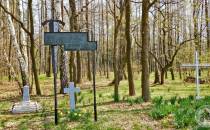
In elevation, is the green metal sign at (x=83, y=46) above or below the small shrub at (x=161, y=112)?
above

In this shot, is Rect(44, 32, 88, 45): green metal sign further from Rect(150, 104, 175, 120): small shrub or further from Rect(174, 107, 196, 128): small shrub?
Rect(174, 107, 196, 128): small shrub

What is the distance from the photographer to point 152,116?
10602mm

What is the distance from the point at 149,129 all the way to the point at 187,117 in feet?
3.38

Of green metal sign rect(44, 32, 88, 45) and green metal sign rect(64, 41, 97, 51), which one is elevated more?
green metal sign rect(44, 32, 88, 45)

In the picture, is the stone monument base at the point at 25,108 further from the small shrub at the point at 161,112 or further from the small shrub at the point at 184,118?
the small shrub at the point at 184,118

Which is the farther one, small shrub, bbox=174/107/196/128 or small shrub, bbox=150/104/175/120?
small shrub, bbox=150/104/175/120

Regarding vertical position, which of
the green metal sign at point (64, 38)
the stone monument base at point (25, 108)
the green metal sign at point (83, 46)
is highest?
the green metal sign at point (64, 38)

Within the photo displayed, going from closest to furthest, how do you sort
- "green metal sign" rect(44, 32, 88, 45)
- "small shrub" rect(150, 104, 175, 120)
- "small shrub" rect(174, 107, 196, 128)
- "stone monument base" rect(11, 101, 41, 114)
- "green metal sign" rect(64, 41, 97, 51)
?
"small shrub" rect(174, 107, 196, 128) < "small shrub" rect(150, 104, 175, 120) < "green metal sign" rect(44, 32, 88, 45) < "green metal sign" rect(64, 41, 97, 51) < "stone monument base" rect(11, 101, 41, 114)

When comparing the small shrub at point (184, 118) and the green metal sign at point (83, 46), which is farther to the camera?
the green metal sign at point (83, 46)

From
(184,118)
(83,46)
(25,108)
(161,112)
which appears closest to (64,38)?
(83,46)

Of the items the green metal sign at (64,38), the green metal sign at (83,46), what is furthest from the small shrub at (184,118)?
the green metal sign at (64,38)

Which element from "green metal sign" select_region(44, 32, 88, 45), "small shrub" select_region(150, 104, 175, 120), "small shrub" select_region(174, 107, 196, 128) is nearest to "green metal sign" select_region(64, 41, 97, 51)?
"green metal sign" select_region(44, 32, 88, 45)

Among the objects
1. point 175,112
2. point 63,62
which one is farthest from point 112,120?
point 63,62

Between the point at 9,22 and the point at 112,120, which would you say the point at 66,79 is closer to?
the point at 9,22
